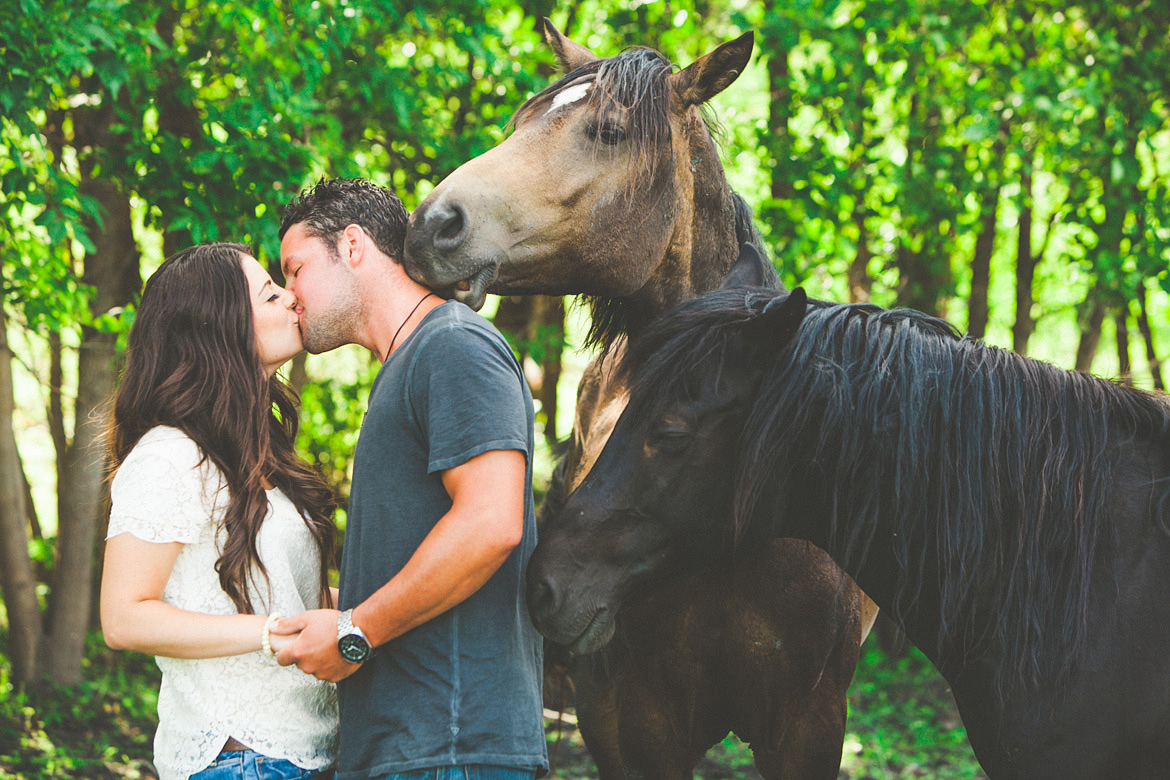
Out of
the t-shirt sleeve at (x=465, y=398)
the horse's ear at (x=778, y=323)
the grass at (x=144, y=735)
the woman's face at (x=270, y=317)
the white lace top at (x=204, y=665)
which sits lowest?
the grass at (x=144, y=735)

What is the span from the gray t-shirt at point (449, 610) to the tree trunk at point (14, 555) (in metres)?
3.69

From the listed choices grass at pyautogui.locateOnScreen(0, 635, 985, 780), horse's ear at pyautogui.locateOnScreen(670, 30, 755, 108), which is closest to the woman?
horse's ear at pyautogui.locateOnScreen(670, 30, 755, 108)

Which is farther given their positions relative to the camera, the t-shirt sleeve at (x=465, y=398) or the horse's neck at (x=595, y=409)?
the horse's neck at (x=595, y=409)

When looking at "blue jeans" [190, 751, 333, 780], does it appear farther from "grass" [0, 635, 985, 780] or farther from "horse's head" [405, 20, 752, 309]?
"grass" [0, 635, 985, 780]

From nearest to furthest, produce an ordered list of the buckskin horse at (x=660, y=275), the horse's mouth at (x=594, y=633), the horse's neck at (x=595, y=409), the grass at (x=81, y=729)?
the horse's mouth at (x=594, y=633) < the buckskin horse at (x=660, y=275) < the horse's neck at (x=595, y=409) < the grass at (x=81, y=729)

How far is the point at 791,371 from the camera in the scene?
1.87 m

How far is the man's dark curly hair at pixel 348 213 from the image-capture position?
2.04m

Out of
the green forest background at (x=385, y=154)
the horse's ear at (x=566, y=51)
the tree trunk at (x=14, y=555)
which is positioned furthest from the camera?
the tree trunk at (x=14, y=555)

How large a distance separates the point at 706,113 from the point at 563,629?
1.76m

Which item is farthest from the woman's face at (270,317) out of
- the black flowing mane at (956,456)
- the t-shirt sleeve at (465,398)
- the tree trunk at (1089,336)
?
the tree trunk at (1089,336)

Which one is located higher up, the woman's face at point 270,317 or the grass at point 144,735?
the woman's face at point 270,317

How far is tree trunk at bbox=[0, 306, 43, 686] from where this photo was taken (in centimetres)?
474

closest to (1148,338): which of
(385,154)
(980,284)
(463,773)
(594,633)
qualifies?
(980,284)

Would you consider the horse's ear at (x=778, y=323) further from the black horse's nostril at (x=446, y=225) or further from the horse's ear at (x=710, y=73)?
the horse's ear at (x=710, y=73)
